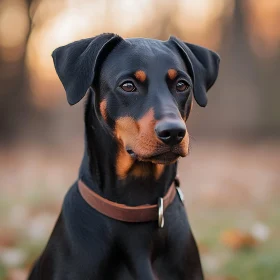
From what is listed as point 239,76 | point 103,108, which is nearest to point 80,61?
Answer: point 103,108

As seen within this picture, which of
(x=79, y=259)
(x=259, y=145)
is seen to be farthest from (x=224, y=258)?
(x=259, y=145)

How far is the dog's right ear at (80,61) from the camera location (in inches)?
141

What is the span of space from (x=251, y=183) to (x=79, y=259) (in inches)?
273

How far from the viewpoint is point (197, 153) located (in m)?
16.0

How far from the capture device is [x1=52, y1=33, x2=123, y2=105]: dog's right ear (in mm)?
3569

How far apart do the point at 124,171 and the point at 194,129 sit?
1737 centimetres

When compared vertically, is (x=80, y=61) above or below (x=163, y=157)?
above

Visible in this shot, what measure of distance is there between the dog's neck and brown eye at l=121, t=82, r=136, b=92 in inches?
10.7

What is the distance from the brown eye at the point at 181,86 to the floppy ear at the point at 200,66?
0.62 ft

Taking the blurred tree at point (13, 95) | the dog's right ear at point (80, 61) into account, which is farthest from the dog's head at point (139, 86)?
the blurred tree at point (13, 95)

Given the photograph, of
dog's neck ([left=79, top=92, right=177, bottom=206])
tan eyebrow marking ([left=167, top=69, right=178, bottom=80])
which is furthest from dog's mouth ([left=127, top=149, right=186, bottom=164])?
tan eyebrow marking ([left=167, top=69, right=178, bottom=80])

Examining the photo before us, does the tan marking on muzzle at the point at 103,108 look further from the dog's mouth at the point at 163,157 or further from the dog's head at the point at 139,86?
the dog's mouth at the point at 163,157

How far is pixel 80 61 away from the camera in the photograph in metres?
3.63

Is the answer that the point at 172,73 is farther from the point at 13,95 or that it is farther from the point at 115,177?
the point at 13,95
